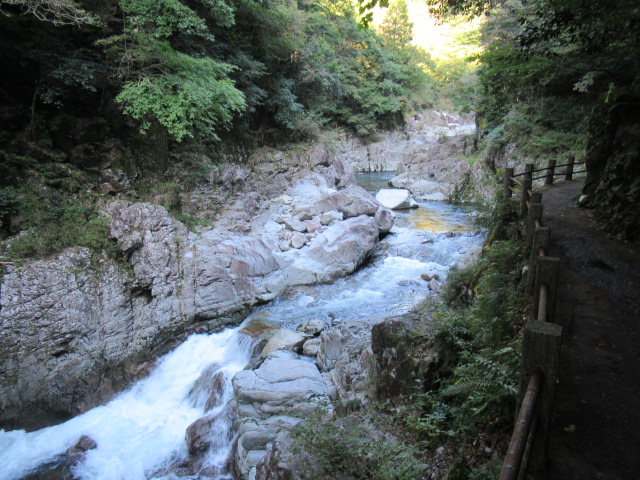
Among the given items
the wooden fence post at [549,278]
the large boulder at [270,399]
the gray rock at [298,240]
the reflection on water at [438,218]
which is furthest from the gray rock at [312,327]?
the reflection on water at [438,218]

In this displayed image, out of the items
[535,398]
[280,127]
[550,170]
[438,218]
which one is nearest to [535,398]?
[535,398]

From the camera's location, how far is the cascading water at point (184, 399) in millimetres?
7172

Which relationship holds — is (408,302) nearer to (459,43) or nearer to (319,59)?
(319,59)

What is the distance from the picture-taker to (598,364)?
3449 millimetres

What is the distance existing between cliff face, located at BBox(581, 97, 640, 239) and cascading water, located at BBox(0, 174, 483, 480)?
557cm

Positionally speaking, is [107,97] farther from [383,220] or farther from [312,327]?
[383,220]

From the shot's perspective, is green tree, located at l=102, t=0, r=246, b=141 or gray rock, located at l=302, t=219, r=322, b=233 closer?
green tree, located at l=102, t=0, r=246, b=141

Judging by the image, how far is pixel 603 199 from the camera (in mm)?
7547

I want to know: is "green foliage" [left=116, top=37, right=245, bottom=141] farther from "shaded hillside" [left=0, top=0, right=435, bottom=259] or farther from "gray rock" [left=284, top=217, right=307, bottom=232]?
"gray rock" [left=284, top=217, right=307, bottom=232]

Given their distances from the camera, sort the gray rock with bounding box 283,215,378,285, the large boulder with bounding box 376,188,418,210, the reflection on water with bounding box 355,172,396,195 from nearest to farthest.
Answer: the gray rock with bounding box 283,215,378,285
the large boulder with bounding box 376,188,418,210
the reflection on water with bounding box 355,172,396,195

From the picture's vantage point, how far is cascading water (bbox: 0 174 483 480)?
7.17 m

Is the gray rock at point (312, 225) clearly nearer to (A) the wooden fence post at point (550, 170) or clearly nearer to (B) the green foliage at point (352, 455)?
(A) the wooden fence post at point (550, 170)

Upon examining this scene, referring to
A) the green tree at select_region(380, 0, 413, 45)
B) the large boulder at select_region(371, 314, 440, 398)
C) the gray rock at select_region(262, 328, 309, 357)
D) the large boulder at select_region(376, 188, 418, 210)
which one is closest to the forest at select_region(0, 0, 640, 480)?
the large boulder at select_region(371, 314, 440, 398)

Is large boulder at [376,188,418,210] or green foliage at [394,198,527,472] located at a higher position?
large boulder at [376,188,418,210]
